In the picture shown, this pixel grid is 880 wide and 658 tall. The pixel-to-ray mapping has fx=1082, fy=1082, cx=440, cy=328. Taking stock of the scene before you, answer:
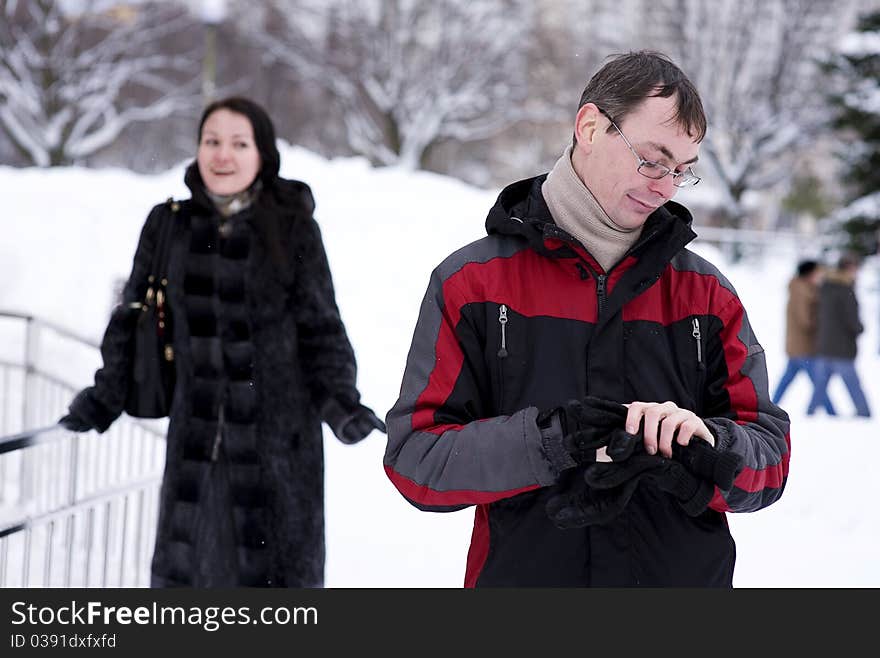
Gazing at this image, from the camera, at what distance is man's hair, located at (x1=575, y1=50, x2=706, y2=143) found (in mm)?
1457

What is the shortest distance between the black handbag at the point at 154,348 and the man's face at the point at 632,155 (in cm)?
146

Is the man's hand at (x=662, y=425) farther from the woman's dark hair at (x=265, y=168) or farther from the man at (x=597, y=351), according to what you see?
the woman's dark hair at (x=265, y=168)

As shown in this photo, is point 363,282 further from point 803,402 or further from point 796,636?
point 803,402

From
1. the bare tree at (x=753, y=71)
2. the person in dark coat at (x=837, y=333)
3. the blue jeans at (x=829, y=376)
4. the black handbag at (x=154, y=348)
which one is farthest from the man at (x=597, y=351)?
the bare tree at (x=753, y=71)

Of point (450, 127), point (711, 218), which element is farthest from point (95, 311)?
point (450, 127)

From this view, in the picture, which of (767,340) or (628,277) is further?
(767,340)

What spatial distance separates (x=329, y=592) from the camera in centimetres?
184

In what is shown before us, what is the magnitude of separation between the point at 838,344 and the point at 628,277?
5547 millimetres

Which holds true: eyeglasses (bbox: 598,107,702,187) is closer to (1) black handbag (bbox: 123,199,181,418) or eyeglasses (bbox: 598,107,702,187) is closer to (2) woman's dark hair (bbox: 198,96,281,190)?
(2) woman's dark hair (bbox: 198,96,281,190)

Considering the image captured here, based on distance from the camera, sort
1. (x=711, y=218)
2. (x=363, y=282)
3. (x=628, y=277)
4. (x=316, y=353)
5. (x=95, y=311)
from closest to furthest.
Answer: (x=628, y=277) < (x=316, y=353) < (x=363, y=282) < (x=95, y=311) < (x=711, y=218)

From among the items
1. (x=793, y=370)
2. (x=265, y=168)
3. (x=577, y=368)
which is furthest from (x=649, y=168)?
(x=793, y=370)

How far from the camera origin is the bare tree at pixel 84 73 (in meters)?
6.61

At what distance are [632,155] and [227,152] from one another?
142 cm

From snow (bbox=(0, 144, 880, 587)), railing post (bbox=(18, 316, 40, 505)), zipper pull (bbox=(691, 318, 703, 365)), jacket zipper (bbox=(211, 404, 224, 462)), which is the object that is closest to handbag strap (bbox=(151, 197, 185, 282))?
jacket zipper (bbox=(211, 404, 224, 462))
